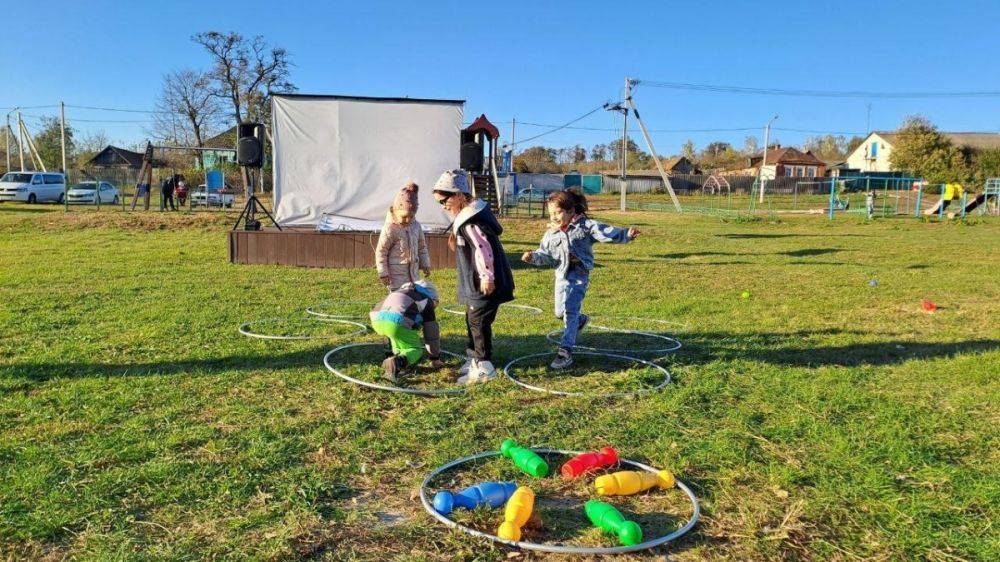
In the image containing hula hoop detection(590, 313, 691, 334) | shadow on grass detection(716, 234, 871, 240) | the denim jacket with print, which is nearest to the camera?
the denim jacket with print

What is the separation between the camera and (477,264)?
5137 mm

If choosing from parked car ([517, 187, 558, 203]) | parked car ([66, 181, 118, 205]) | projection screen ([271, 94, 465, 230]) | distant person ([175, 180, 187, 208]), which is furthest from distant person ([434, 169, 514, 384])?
parked car ([66, 181, 118, 205])

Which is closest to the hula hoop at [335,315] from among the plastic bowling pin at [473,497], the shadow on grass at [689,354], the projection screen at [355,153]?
the shadow on grass at [689,354]

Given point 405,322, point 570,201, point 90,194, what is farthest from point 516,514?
point 90,194

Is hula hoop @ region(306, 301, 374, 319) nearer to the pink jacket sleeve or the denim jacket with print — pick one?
the denim jacket with print

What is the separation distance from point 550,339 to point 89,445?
4.07m

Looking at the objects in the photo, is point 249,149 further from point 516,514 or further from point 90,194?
point 90,194

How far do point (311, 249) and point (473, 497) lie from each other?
10.5m

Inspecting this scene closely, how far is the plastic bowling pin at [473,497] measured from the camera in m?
3.10

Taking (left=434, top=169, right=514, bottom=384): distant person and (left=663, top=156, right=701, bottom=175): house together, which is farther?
(left=663, top=156, right=701, bottom=175): house

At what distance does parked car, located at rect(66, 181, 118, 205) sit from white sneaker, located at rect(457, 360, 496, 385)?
1264 inches

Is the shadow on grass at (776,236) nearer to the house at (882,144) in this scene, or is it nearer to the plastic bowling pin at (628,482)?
the plastic bowling pin at (628,482)

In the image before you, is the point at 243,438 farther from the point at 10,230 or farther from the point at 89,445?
the point at 10,230

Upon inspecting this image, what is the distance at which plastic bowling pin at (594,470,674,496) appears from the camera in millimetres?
3301
